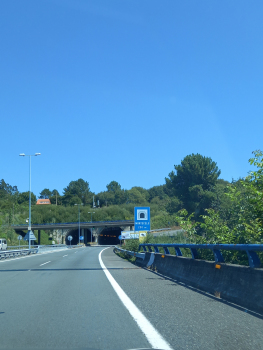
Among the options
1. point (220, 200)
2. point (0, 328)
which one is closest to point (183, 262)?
point (0, 328)

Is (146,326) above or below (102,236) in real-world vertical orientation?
above

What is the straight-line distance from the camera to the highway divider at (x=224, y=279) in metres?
6.77

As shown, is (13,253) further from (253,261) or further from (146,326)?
(146,326)

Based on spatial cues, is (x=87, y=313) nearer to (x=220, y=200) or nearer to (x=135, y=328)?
(x=135, y=328)

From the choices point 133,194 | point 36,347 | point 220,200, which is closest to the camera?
point 36,347

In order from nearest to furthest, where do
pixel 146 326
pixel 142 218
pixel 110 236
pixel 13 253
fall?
pixel 146 326 → pixel 142 218 → pixel 13 253 → pixel 110 236

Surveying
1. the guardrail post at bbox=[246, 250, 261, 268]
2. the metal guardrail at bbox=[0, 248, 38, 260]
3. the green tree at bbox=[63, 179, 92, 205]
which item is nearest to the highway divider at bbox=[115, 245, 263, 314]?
the guardrail post at bbox=[246, 250, 261, 268]

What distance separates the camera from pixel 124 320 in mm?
6461

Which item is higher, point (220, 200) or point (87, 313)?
point (220, 200)

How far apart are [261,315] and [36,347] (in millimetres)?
3732

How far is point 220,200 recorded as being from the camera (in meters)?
54.9

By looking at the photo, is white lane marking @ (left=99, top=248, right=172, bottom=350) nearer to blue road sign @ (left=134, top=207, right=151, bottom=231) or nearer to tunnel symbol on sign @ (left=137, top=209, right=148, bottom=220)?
blue road sign @ (left=134, top=207, right=151, bottom=231)

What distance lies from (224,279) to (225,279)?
0.06 metres

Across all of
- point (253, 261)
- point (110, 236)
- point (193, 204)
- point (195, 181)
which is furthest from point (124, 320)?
point (110, 236)
